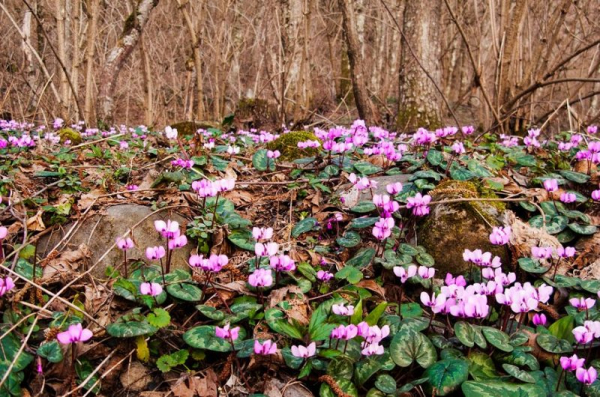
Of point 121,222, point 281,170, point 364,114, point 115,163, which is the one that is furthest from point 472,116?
point 121,222

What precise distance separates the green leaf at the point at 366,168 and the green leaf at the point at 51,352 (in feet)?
6.05

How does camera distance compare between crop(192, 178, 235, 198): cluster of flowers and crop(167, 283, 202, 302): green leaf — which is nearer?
crop(167, 283, 202, 302): green leaf

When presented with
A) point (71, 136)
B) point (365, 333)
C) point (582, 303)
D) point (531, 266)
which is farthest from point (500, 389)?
point (71, 136)

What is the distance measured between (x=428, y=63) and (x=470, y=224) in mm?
4311

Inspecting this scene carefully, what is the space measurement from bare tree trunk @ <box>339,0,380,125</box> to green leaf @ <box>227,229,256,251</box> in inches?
149

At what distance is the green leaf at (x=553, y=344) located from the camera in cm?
161

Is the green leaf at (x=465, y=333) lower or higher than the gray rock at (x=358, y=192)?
lower

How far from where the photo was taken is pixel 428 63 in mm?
6039

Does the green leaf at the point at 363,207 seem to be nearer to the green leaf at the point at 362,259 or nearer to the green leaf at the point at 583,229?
the green leaf at the point at 362,259

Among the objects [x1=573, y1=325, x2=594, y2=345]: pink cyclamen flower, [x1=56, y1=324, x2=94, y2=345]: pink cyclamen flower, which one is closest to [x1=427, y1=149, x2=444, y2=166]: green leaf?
[x1=573, y1=325, x2=594, y2=345]: pink cyclamen flower

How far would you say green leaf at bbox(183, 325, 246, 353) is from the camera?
1.57 m

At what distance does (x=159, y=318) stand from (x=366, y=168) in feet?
5.35

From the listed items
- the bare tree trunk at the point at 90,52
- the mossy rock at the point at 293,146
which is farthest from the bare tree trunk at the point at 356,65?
the bare tree trunk at the point at 90,52

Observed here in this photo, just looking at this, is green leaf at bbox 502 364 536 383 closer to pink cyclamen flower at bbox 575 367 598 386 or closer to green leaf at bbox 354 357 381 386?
pink cyclamen flower at bbox 575 367 598 386
